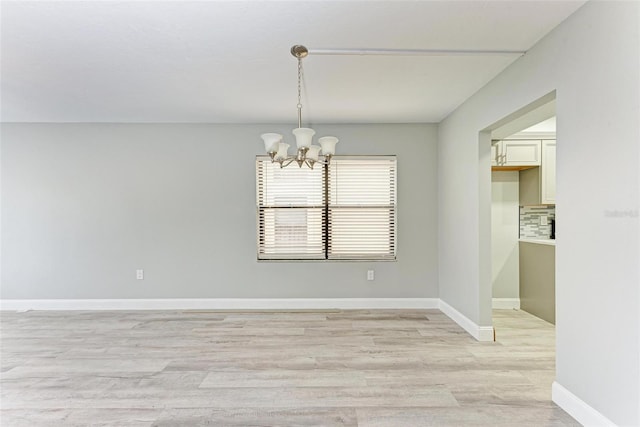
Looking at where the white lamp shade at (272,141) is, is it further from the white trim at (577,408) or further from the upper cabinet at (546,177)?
the upper cabinet at (546,177)

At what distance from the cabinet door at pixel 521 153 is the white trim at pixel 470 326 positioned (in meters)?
1.86

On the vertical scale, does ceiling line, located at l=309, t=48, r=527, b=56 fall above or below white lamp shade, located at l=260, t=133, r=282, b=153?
above

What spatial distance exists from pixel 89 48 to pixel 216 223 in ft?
8.06

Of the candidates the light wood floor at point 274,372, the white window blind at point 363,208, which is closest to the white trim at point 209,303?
the light wood floor at point 274,372

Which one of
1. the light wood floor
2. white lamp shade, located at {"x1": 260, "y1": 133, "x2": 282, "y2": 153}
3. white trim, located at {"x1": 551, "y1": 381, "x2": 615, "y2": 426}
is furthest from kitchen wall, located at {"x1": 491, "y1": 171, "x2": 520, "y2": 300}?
white lamp shade, located at {"x1": 260, "y1": 133, "x2": 282, "y2": 153}

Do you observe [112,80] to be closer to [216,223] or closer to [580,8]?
[216,223]

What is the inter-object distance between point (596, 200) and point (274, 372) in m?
2.39

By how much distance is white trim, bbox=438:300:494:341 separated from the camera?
11.2 ft

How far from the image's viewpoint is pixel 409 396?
238 cm

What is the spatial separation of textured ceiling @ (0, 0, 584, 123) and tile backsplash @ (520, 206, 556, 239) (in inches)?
69.3

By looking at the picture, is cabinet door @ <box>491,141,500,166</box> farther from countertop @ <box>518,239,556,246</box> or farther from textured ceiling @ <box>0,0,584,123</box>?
countertop @ <box>518,239,556,246</box>

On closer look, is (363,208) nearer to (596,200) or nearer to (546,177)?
(546,177)

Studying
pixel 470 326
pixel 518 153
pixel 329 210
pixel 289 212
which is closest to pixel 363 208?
pixel 329 210

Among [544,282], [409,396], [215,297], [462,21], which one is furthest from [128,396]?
[544,282]
